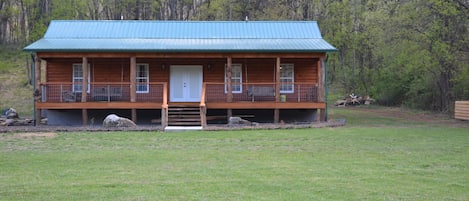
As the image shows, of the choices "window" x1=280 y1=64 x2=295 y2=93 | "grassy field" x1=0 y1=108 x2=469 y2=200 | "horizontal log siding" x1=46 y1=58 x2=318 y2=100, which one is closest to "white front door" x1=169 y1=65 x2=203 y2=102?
"horizontal log siding" x1=46 y1=58 x2=318 y2=100

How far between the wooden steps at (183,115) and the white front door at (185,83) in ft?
5.72

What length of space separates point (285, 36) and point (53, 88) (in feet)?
36.4

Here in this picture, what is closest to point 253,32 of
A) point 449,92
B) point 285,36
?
point 285,36

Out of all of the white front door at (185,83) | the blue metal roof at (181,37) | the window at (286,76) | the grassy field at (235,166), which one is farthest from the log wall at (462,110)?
the white front door at (185,83)

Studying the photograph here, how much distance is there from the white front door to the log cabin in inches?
1.9

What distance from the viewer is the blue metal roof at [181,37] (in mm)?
22641

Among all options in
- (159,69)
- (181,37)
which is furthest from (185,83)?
(181,37)

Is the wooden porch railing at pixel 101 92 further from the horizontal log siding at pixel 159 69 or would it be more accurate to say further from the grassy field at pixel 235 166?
the grassy field at pixel 235 166

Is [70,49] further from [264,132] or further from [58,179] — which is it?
[58,179]

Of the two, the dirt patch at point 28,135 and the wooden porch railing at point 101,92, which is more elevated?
the wooden porch railing at point 101,92

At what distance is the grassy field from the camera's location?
8016mm

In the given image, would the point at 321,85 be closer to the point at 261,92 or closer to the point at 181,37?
the point at 261,92

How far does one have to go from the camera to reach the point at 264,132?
Answer: 18453 millimetres

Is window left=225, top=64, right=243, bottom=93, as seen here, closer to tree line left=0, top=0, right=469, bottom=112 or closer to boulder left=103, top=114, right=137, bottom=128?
boulder left=103, top=114, right=137, bottom=128
